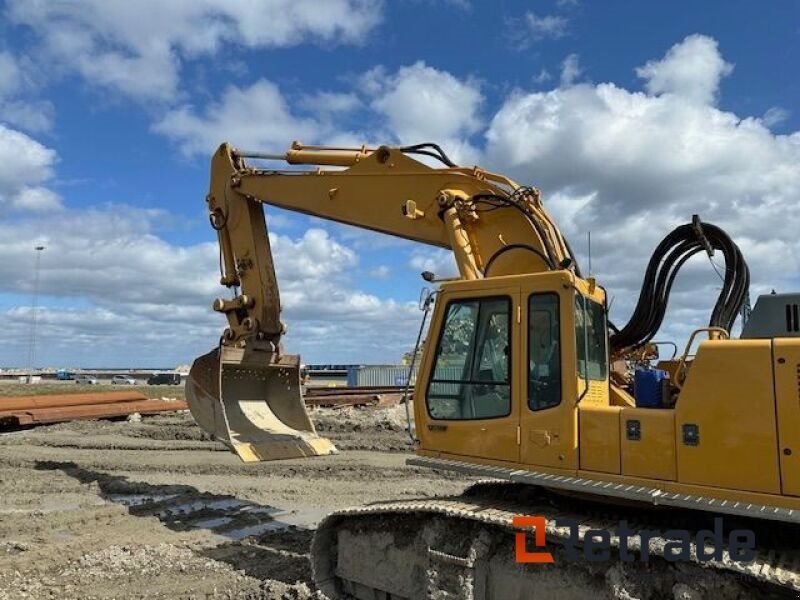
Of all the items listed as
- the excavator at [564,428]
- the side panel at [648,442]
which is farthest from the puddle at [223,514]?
the side panel at [648,442]

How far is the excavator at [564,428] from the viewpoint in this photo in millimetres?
4605

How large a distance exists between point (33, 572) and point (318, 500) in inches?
171

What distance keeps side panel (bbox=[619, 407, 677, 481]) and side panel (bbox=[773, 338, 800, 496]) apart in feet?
2.29

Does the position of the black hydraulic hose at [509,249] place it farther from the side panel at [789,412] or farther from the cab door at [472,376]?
the side panel at [789,412]

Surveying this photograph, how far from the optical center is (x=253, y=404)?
10.2 meters

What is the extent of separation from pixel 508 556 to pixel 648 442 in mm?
1393

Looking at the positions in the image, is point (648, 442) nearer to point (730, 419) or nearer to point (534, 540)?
point (730, 419)

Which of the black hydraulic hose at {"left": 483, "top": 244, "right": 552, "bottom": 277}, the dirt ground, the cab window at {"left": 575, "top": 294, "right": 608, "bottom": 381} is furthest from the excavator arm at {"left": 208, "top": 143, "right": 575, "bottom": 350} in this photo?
the dirt ground

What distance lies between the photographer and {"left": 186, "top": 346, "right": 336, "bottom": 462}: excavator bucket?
9.27 meters

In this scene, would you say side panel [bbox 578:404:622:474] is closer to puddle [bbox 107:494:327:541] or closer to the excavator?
the excavator

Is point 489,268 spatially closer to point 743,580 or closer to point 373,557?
point 373,557

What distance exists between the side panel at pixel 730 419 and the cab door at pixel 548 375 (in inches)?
33.0

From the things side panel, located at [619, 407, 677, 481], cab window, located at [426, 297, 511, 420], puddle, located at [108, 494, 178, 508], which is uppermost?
cab window, located at [426, 297, 511, 420]

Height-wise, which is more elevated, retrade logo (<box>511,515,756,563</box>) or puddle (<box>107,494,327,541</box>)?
retrade logo (<box>511,515,756,563</box>)
